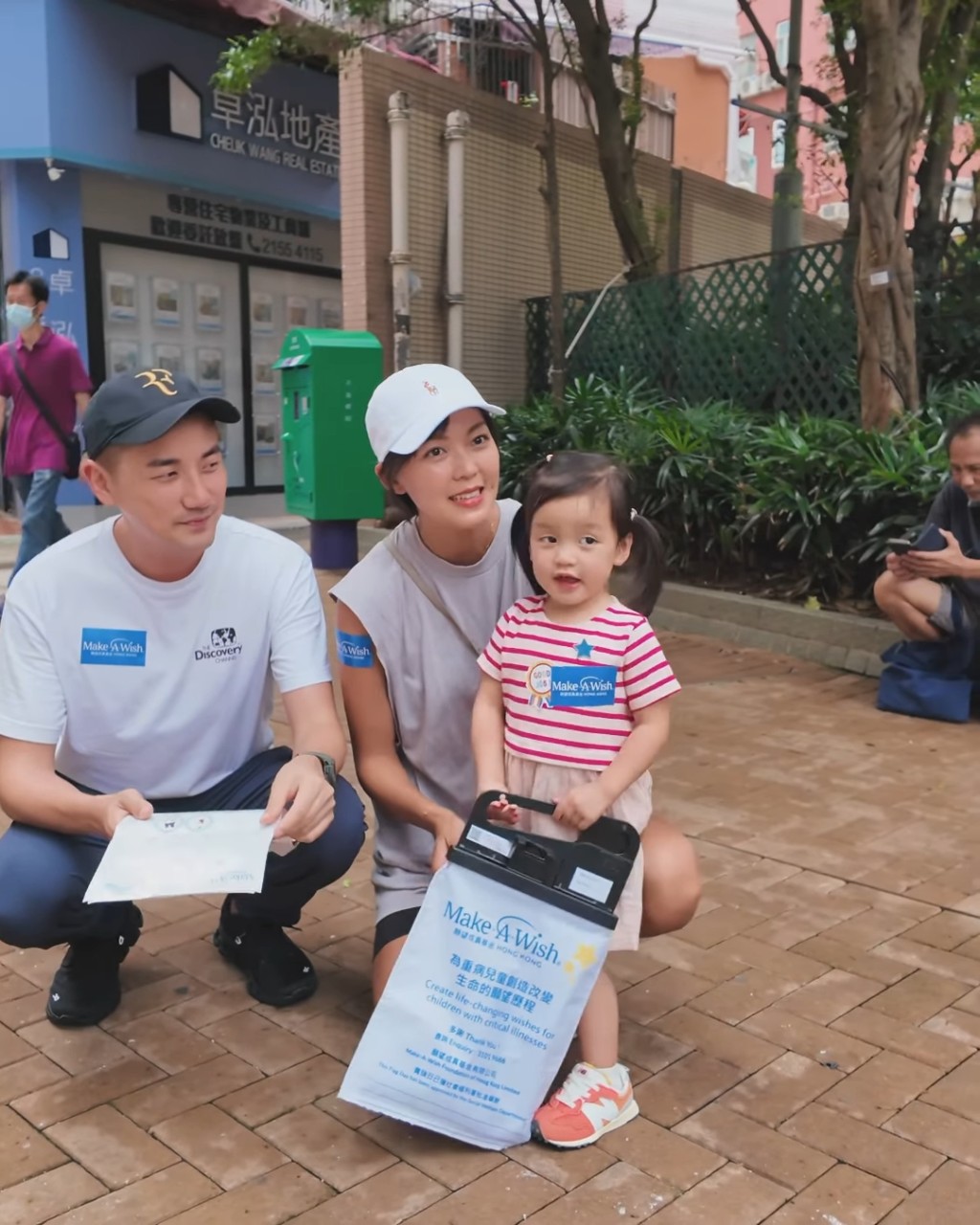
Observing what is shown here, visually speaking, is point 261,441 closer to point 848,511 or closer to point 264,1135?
point 848,511

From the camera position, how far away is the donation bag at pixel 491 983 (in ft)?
6.73

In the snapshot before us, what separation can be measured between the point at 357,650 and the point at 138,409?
659 millimetres

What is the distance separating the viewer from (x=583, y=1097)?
2215 mm

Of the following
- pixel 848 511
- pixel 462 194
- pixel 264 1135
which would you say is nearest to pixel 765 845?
pixel 264 1135

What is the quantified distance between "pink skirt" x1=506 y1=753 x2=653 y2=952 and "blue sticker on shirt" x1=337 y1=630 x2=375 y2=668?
0.39m

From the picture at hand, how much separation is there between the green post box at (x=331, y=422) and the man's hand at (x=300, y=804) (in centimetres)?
612

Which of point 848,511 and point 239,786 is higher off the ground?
point 848,511

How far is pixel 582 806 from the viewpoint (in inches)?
85.0

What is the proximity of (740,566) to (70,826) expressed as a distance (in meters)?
5.32

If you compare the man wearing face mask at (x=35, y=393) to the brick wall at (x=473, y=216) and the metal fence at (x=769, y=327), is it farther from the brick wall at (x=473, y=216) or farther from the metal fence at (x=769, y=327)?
the metal fence at (x=769, y=327)

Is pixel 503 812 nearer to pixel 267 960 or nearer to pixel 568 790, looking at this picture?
pixel 568 790

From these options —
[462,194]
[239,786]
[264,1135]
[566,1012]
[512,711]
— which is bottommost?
[264,1135]

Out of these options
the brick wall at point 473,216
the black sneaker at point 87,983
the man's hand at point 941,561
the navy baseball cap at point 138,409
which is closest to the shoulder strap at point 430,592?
the navy baseball cap at point 138,409

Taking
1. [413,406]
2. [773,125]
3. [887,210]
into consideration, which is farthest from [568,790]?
[773,125]
